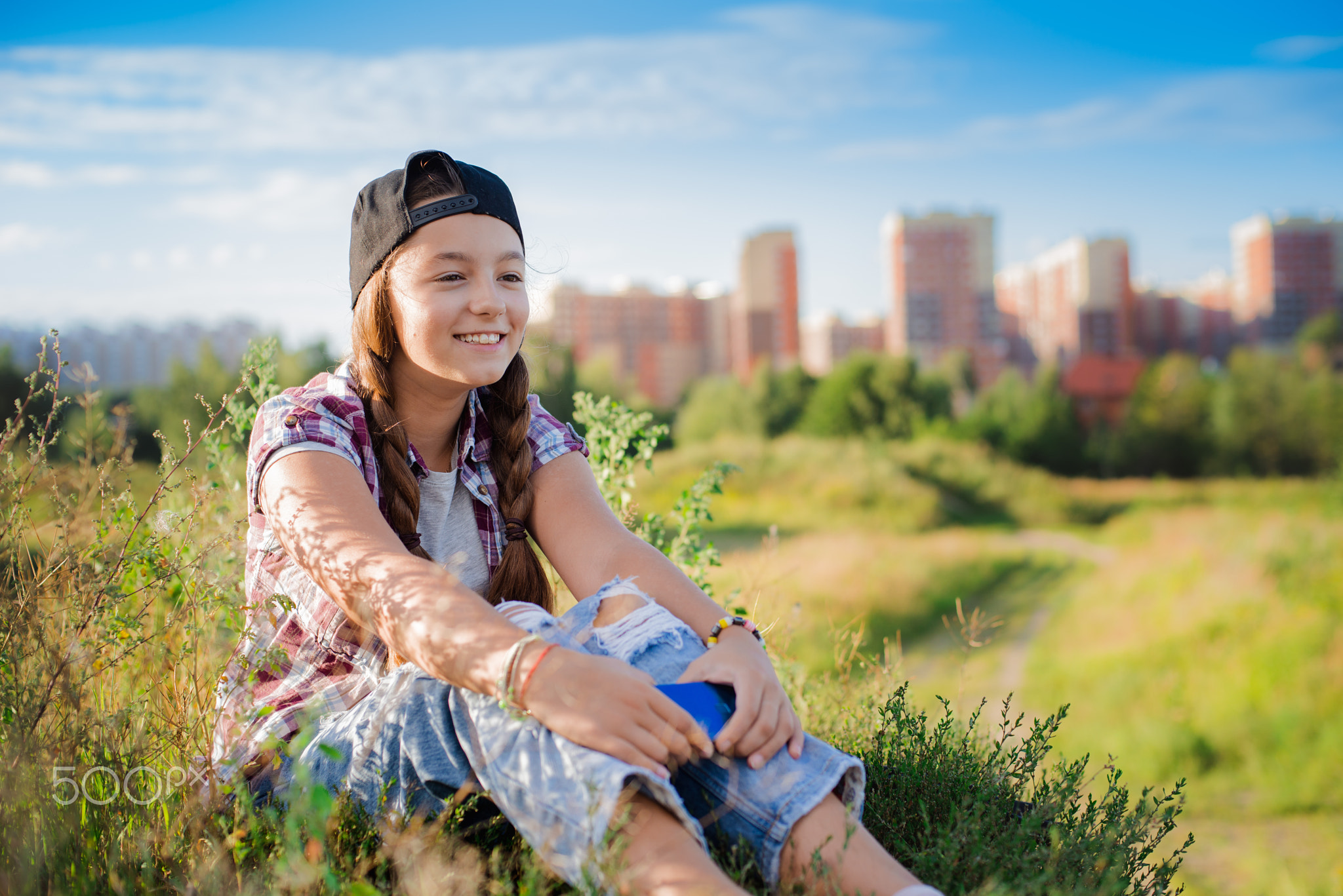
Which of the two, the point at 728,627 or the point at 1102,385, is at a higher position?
the point at 728,627

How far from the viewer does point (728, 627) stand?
1.79 metres

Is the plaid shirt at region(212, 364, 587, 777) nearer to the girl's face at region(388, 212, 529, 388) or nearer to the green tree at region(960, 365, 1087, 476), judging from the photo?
the girl's face at region(388, 212, 529, 388)

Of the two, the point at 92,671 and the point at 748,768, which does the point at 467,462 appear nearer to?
the point at 92,671

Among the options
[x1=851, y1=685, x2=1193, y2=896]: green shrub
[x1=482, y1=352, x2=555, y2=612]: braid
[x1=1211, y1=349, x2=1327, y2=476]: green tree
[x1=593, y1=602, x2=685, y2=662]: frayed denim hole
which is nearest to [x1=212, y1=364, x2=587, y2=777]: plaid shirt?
[x1=482, y1=352, x2=555, y2=612]: braid

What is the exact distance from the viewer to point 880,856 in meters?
1.42

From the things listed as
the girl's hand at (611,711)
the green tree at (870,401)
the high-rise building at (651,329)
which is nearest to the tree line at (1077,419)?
the green tree at (870,401)

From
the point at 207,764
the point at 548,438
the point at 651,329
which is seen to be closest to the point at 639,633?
the point at 548,438

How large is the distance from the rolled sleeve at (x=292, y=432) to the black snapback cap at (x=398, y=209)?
1.24ft

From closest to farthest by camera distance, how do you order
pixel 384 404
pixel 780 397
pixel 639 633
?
pixel 639 633
pixel 384 404
pixel 780 397

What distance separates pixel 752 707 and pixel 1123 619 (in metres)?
16.5

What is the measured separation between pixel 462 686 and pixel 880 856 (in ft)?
2.48

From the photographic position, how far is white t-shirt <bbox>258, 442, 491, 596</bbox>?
2.05 m

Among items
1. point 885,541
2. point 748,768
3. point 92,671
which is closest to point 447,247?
point 92,671

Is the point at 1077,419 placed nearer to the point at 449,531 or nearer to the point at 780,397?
the point at 780,397
